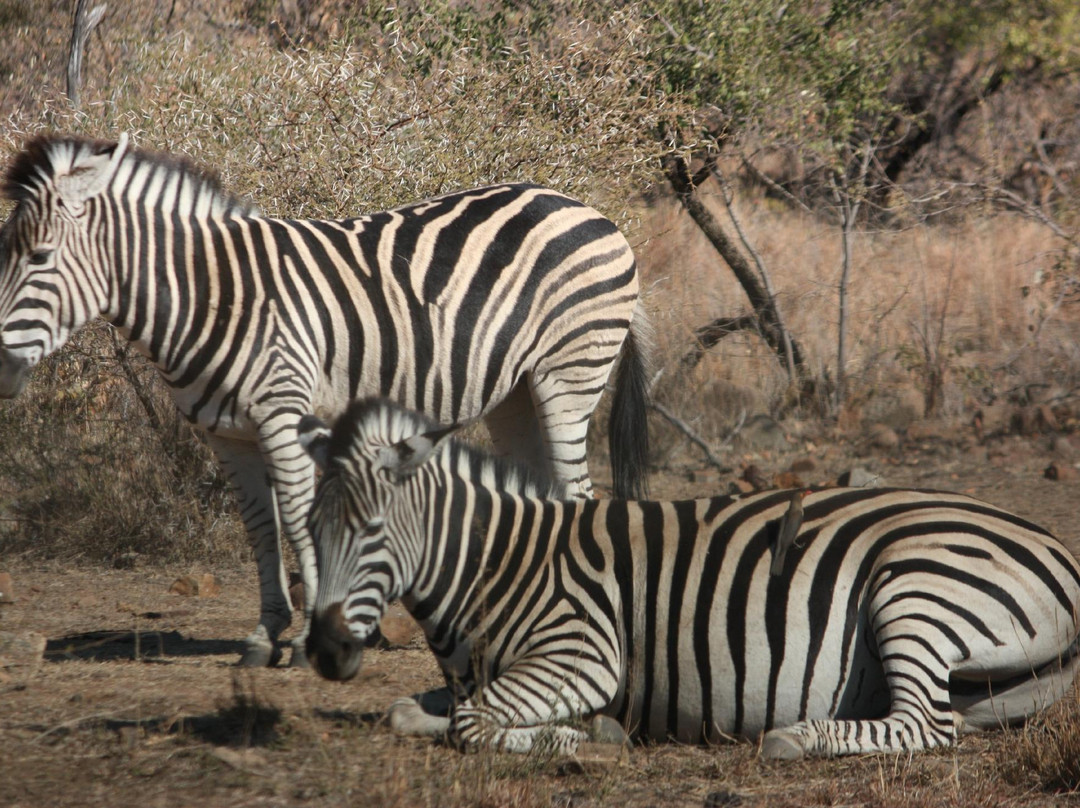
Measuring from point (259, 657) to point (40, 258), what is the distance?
6.20 feet

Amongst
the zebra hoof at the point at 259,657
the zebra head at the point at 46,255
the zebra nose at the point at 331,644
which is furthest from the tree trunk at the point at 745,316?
the zebra nose at the point at 331,644

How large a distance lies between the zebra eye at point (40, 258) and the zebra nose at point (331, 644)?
89.3 inches

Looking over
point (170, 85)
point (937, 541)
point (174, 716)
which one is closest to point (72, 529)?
point (170, 85)

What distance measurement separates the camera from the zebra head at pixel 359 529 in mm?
3609

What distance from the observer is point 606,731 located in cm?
388

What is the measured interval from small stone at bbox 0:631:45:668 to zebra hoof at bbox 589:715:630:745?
2463 mm

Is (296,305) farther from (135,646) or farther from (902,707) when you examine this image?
(902,707)

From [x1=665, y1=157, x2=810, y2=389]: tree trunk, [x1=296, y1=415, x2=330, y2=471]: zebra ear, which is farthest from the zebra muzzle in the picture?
[x1=665, y1=157, x2=810, y2=389]: tree trunk

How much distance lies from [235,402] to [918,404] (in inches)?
300

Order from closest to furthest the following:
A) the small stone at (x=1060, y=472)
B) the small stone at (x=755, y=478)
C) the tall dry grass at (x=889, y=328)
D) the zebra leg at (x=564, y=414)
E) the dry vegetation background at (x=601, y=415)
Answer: the dry vegetation background at (x=601, y=415)
the zebra leg at (x=564, y=414)
the small stone at (x=755, y=478)
the small stone at (x=1060, y=472)
the tall dry grass at (x=889, y=328)

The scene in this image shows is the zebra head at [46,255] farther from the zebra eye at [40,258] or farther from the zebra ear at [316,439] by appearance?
the zebra ear at [316,439]

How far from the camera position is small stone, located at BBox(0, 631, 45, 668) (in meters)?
4.98

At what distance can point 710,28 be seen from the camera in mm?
9492

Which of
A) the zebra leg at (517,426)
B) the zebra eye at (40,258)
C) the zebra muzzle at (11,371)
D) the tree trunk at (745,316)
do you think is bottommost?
the zebra leg at (517,426)
